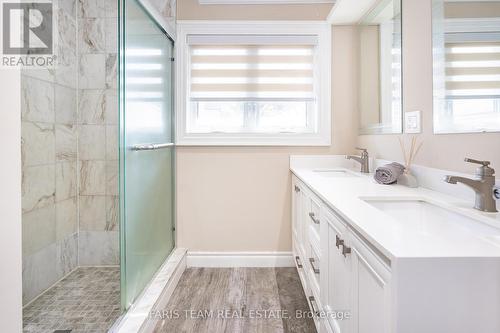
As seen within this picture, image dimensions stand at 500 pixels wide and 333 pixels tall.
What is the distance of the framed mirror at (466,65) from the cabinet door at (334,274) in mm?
681

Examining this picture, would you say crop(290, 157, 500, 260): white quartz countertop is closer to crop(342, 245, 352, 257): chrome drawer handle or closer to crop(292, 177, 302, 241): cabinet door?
crop(342, 245, 352, 257): chrome drawer handle

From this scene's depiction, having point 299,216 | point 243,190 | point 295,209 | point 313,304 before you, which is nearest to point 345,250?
point 313,304

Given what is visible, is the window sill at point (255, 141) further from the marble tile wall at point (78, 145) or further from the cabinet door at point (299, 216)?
the marble tile wall at point (78, 145)

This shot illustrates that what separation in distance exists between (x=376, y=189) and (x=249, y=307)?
3.63 ft

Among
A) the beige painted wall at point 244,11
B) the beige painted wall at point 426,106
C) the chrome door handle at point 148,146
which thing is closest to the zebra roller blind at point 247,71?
the beige painted wall at point 244,11

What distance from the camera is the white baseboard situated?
2.49 m

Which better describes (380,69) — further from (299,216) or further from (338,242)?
(338,242)

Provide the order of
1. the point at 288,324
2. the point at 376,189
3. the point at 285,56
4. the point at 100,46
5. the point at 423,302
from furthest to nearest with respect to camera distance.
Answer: the point at 285,56
the point at 100,46
the point at 288,324
the point at 376,189
the point at 423,302

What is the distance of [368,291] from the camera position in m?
0.80

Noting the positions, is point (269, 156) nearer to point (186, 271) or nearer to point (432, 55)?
point (186, 271)

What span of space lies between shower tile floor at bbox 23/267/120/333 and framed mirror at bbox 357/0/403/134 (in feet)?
6.66

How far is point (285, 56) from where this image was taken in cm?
249

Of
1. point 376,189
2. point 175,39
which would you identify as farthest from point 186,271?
point 175,39

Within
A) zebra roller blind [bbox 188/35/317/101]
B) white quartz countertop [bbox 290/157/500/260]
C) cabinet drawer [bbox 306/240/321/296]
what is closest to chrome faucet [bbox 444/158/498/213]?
white quartz countertop [bbox 290/157/500/260]
